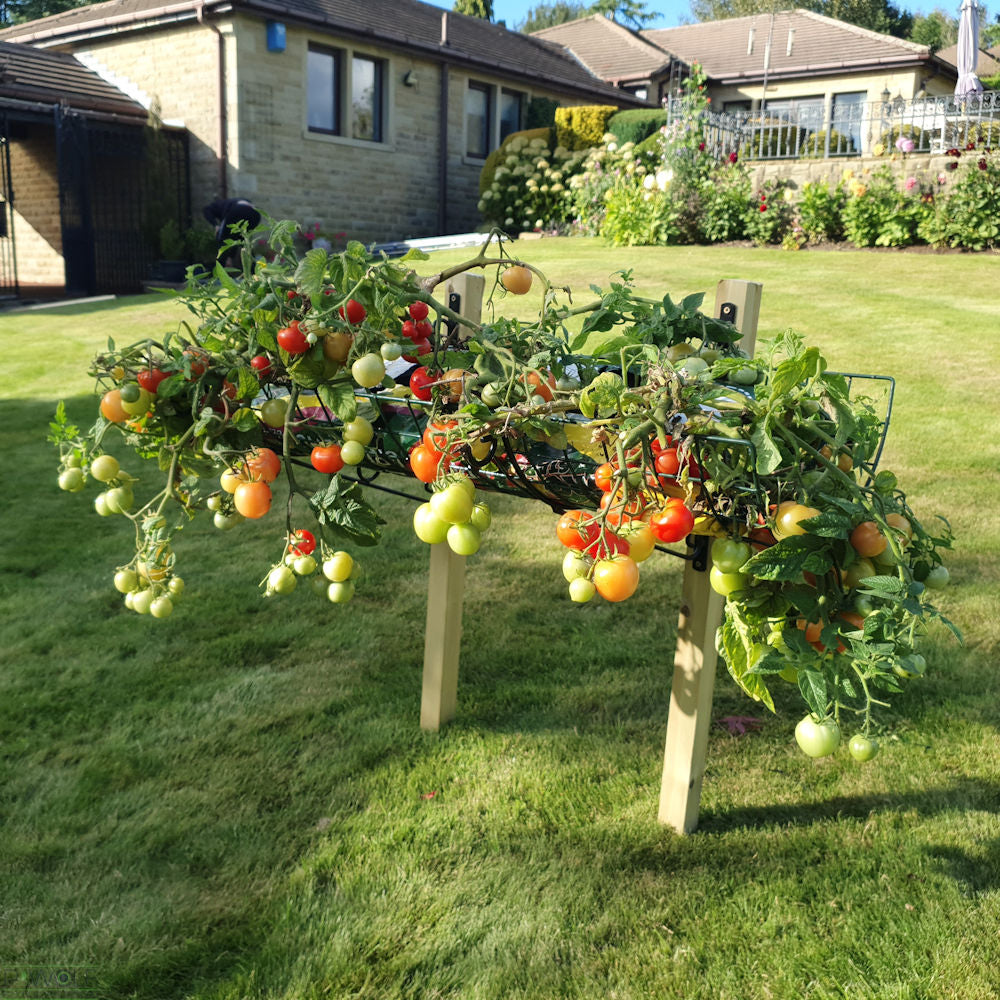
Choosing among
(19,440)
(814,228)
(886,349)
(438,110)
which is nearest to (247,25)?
(438,110)

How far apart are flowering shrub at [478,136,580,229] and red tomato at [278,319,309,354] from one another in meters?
13.1

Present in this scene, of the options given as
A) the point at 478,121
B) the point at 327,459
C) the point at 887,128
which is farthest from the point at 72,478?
the point at 887,128

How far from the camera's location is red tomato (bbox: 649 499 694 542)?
1.23m

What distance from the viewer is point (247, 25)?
13094 millimetres

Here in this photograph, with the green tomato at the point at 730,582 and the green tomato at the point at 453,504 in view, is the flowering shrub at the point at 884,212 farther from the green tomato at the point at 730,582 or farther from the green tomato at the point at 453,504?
the green tomato at the point at 453,504

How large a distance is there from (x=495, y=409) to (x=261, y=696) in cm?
185

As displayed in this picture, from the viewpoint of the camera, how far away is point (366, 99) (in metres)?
15.4

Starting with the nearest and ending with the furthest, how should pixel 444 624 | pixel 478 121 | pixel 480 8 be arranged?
1. pixel 444 624
2. pixel 478 121
3. pixel 480 8

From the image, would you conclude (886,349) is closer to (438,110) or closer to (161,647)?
(161,647)

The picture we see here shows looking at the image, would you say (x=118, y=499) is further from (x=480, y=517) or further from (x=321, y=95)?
(x=321, y=95)

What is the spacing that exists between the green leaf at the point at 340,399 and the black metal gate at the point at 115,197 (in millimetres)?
12773

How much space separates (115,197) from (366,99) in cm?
436

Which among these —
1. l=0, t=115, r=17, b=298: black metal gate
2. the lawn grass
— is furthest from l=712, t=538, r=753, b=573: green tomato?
l=0, t=115, r=17, b=298: black metal gate

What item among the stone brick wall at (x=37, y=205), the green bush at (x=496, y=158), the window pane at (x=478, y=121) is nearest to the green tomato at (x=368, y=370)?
the green bush at (x=496, y=158)
